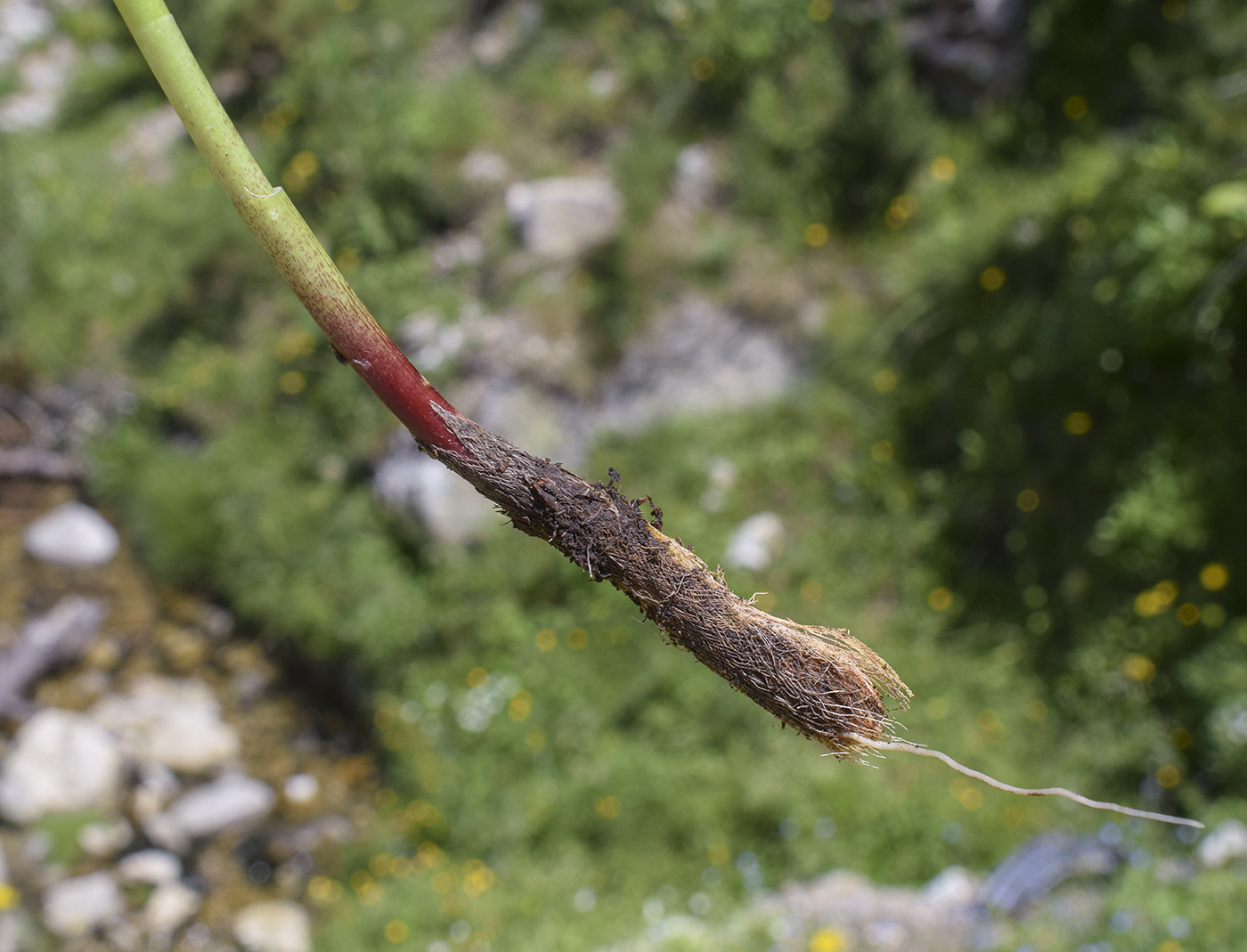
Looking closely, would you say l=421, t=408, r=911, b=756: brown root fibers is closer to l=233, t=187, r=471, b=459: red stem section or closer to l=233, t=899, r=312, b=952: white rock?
l=233, t=187, r=471, b=459: red stem section

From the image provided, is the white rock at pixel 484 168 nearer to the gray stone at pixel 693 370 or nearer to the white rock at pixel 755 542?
the gray stone at pixel 693 370

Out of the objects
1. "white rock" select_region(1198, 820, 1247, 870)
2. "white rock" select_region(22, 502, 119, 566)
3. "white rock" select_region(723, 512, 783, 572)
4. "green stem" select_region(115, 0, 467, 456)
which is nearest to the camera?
"green stem" select_region(115, 0, 467, 456)

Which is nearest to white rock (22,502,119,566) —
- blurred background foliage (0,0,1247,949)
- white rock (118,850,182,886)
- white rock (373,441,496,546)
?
blurred background foliage (0,0,1247,949)

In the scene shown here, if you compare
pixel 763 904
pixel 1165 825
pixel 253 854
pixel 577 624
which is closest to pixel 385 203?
pixel 577 624

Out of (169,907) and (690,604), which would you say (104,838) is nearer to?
(169,907)

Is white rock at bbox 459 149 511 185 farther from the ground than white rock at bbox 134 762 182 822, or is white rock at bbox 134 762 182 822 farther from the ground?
white rock at bbox 459 149 511 185

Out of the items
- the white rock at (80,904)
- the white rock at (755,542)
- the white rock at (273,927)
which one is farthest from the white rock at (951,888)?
the white rock at (80,904)
